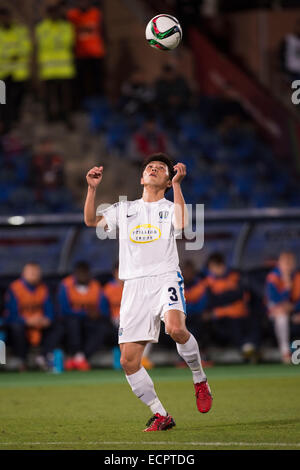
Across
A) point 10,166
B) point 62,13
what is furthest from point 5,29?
point 10,166

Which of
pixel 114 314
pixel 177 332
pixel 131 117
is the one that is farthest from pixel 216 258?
pixel 177 332

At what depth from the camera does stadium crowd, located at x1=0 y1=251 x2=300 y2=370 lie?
45.3 feet

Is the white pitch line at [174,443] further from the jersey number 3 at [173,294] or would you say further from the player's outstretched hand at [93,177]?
the player's outstretched hand at [93,177]

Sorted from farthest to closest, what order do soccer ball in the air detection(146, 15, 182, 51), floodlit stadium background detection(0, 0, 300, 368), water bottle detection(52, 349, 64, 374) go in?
floodlit stadium background detection(0, 0, 300, 368), water bottle detection(52, 349, 64, 374), soccer ball in the air detection(146, 15, 182, 51)

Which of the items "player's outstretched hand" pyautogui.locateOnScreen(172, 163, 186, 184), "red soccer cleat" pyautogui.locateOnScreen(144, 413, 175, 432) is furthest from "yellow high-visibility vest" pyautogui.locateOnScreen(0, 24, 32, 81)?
"red soccer cleat" pyautogui.locateOnScreen(144, 413, 175, 432)

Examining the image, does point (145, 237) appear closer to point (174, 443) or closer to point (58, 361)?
point (174, 443)

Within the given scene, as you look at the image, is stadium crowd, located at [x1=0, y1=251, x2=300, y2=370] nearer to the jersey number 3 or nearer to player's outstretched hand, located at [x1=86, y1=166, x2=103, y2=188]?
player's outstretched hand, located at [x1=86, y1=166, x2=103, y2=188]

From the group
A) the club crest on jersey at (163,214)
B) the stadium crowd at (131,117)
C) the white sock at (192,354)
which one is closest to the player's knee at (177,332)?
the white sock at (192,354)

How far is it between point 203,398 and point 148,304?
0.83 m

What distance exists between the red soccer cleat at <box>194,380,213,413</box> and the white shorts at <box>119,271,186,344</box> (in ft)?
1.71

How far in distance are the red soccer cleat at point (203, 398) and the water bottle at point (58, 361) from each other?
A: 6.21 m

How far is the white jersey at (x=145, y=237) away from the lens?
730cm

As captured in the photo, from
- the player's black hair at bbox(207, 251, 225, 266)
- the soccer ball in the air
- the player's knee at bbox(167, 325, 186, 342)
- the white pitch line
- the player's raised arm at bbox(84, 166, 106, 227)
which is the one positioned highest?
the soccer ball in the air

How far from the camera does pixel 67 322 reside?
45.8 ft
